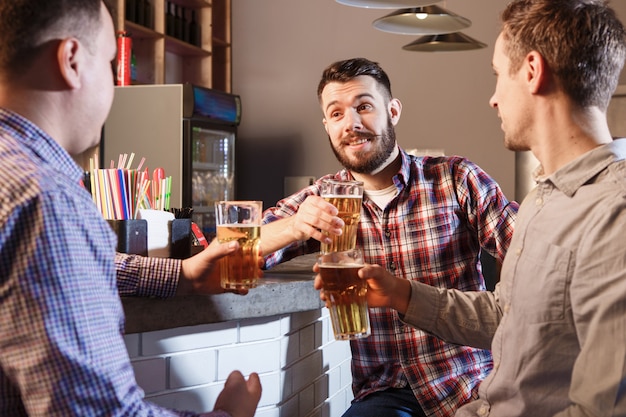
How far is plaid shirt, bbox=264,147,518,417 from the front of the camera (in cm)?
220

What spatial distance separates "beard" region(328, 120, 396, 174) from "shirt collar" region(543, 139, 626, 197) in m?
1.00

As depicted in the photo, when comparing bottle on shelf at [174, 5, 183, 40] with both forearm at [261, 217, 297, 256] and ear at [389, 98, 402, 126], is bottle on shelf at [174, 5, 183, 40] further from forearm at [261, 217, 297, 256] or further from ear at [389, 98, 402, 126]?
forearm at [261, 217, 297, 256]

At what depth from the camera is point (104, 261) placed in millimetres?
1069

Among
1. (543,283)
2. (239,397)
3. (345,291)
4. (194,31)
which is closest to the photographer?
(239,397)

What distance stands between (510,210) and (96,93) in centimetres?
143

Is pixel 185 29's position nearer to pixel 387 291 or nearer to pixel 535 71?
pixel 387 291

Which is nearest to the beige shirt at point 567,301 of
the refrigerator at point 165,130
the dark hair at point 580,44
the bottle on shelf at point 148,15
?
the dark hair at point 580,44

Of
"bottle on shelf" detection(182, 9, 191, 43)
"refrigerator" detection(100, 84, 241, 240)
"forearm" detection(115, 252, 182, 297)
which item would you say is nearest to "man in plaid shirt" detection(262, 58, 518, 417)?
"forearm" detection(115, 252, 182, 297)

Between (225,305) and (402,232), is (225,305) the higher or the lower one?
the lower one

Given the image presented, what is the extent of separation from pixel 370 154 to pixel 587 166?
3.46 ft

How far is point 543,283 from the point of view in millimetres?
1423

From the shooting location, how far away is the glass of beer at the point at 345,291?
1628mm

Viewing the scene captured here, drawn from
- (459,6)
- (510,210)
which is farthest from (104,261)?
(459,6)

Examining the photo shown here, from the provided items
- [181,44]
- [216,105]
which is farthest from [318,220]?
[181,44]
